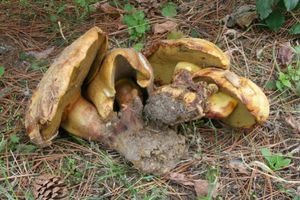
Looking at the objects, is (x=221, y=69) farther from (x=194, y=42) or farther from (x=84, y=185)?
(x=84, y=185)

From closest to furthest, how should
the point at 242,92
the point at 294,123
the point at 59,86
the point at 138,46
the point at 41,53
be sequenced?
the point at 59,86
the point at 242,92
the point at 294,123
the point at 138,46
the point at 41,53

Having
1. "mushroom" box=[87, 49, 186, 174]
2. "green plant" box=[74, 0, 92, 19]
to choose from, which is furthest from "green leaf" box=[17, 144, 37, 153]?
"green plant" box=[74, 0, 92, 19]

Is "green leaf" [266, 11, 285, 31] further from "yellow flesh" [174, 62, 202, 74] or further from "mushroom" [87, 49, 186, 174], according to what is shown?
"mushroom" [87, 49, 186, 174]

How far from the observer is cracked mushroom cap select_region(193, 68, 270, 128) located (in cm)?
211

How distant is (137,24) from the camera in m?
2.95

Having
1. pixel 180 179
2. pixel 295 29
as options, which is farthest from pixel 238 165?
pixel 295 29

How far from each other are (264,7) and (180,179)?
1135 mm

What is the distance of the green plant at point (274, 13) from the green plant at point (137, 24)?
0.63 meters

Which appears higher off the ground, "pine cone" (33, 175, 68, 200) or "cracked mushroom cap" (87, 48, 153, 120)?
"cracked mushroom cap" (87, 48, 153, 120)

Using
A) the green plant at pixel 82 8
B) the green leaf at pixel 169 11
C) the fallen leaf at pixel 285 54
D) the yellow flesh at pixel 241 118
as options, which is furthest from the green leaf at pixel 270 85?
the green plant at pixel 82 8

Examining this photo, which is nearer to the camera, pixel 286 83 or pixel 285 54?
pixel 286 83

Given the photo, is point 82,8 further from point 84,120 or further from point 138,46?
point 84,120

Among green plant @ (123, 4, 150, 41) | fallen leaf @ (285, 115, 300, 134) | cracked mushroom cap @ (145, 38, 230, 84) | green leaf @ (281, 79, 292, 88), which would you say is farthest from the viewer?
green plant @ (123, 4, 150, 41)

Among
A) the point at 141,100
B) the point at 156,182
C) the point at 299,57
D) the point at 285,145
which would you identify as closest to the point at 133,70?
the point at 141,100
